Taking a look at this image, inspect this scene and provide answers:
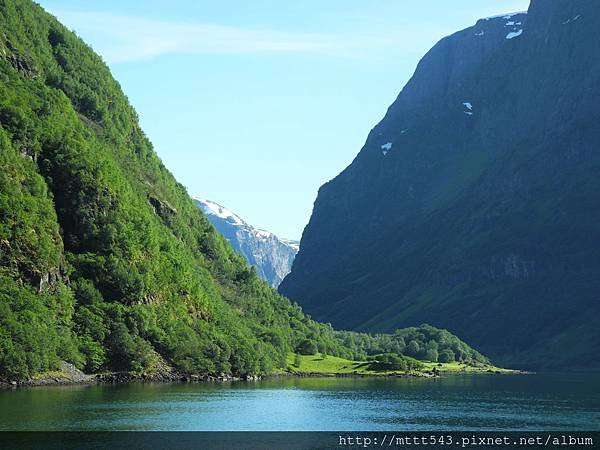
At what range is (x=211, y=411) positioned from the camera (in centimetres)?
14538

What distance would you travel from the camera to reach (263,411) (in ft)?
492

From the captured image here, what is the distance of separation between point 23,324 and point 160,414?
63.3 meters

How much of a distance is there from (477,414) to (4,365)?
8765 centimetres

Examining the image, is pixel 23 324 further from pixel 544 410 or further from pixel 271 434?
pixel 544 410

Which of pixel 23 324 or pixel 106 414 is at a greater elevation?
pixel 23 324

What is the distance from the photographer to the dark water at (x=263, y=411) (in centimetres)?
12469

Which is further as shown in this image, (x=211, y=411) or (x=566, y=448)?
(x=211, y=411)

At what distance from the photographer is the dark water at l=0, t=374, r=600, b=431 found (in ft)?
409

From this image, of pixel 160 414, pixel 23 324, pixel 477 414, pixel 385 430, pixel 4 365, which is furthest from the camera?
pixel 23 324

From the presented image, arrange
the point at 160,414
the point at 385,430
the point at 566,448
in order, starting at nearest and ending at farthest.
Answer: the point at 566,448 → the point at 385,430 → the point at 160,414

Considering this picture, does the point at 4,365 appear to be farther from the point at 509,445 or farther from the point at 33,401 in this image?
the point at 509,445

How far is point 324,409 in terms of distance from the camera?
159000 millimetres

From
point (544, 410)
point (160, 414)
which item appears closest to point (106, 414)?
A: point (160, 414)

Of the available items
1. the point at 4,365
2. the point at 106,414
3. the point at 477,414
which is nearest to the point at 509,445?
the point at 477,414
